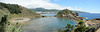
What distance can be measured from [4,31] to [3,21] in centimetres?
87

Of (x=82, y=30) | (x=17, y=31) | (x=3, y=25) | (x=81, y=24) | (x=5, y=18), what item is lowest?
(x=82, y=30)

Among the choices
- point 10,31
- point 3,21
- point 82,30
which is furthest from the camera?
point 82,30

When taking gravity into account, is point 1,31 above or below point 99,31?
above

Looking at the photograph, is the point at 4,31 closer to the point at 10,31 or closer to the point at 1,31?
the point at 1,31

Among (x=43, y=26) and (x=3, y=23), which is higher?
(x=3, y=23)

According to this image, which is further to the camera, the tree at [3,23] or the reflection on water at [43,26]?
the reflection on water at [43,26]

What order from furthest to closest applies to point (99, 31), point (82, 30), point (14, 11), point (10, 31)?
point (14, 11), point (82, 30), point (99, 31), point (10, 31)

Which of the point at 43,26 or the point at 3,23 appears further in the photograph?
the point at 43,26

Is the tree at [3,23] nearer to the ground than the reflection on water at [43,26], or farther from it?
farther from it

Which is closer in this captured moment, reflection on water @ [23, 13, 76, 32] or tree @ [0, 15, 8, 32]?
tree @ [0, 15, 8, 32]

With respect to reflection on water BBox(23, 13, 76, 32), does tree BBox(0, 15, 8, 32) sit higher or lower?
higher

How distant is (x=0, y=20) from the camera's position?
237 inches

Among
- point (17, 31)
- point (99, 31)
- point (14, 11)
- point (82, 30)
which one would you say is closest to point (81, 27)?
point (82, 30)

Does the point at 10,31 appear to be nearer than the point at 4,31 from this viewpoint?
No
